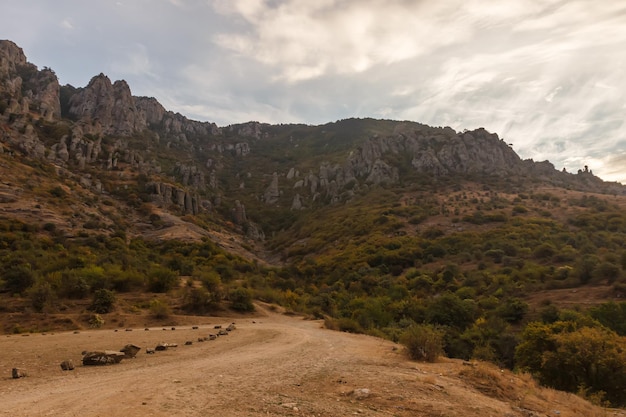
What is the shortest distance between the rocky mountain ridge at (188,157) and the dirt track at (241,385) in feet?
264

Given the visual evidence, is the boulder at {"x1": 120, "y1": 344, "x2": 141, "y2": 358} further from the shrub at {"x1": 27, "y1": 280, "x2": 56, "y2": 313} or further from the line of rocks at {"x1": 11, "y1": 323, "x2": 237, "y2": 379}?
the shrub at {"x1": 27, "y1": 280, "x2": 56, "y2": 313}

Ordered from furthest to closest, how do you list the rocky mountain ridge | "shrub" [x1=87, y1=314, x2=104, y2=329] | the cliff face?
the cliff face → the rocky mountain ridge → "shrub" [x1=87, y1=314, x2=104, y2=329]

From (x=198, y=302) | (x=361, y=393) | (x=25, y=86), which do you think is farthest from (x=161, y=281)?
(x=25, y=86)

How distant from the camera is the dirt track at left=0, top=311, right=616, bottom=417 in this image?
758cm

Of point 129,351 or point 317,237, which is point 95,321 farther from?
point 317,237

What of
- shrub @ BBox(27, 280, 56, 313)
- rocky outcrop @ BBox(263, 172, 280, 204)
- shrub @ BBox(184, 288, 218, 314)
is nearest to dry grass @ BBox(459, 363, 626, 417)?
shrub @ BBox(184, 288, 218, 314)

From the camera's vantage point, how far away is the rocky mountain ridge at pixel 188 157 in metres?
92.4

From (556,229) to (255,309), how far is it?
55.5 m

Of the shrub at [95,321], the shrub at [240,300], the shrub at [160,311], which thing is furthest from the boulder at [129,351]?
the shrub at [240,300]

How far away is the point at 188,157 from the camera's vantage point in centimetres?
15388

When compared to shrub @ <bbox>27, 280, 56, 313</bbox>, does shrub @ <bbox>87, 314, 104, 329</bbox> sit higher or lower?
lower

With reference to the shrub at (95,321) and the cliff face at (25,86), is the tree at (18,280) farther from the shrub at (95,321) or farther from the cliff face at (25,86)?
the cliff face at (25,86)

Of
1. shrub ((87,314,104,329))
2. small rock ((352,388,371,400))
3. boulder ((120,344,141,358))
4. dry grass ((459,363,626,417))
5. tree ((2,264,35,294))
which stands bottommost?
shrub ((87,314,104,329))

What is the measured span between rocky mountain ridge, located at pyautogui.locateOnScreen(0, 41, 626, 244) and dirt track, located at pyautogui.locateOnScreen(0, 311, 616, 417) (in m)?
80.4
